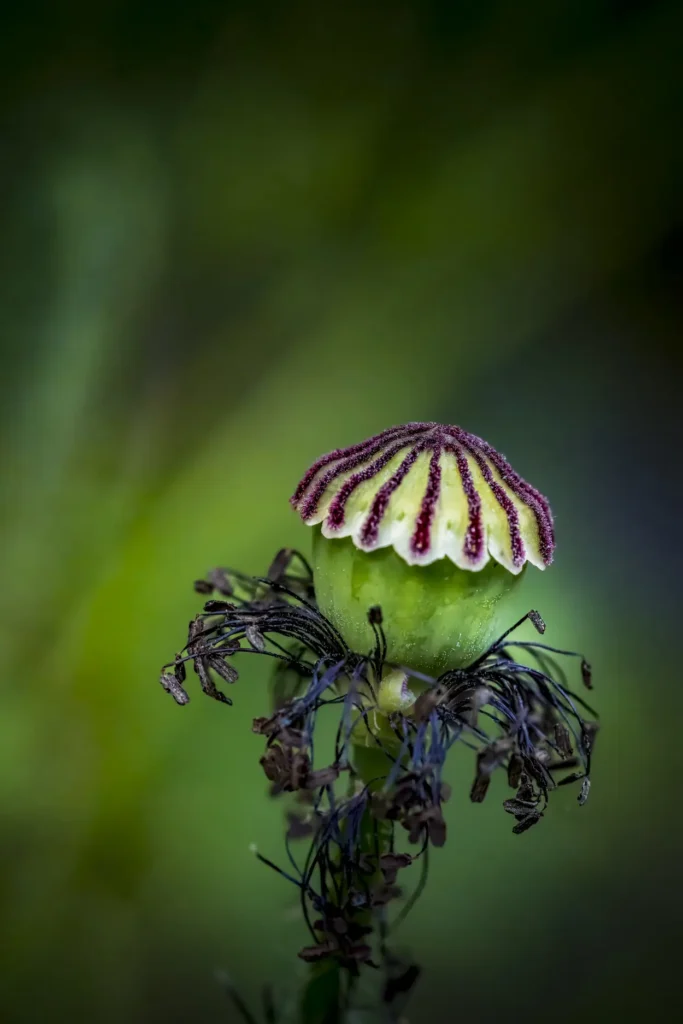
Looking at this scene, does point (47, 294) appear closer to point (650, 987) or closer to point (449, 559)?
point (449, 559)

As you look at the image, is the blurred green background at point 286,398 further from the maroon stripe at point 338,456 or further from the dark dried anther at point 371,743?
the maroon stripe at point 338,456

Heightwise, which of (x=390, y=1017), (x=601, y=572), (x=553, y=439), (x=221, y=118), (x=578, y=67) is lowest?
(x=390, y=1017)

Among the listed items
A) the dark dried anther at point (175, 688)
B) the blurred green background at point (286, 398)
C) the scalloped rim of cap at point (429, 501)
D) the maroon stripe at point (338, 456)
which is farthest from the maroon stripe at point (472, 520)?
the blurred green background at point (286, 398)

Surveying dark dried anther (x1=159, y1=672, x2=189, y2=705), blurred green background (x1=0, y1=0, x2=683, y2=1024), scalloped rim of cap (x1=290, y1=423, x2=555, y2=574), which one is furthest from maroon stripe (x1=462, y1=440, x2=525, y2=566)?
blurred green background (x1=0, y1=0, x2=683, y2=1024)

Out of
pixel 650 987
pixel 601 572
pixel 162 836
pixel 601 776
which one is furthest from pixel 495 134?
pixel 650 987

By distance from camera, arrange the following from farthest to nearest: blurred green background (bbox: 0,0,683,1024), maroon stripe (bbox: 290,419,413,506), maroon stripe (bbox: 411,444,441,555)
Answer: blurred green background (bbox: 0,0,683,1024), maroon stripe (bbox: 290,419,413,506), maroon stripe (bbox: 411,444,441,555)

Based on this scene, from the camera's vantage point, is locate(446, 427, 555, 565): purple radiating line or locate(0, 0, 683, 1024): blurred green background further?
locate(0, 0, 683, 1024): blurred green background

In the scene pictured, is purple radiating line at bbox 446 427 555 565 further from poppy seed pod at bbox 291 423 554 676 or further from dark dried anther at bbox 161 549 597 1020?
dark dried anther at bbox 161 549 597 1020
